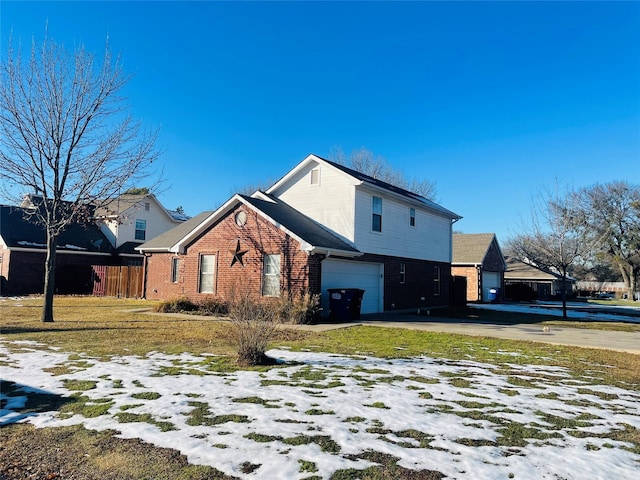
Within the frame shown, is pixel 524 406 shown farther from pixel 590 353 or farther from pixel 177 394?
pixel 590 353

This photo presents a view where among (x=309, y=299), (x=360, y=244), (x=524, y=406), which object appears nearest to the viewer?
(x=524, y=406)

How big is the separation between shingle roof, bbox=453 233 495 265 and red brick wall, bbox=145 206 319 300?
19.8 metres

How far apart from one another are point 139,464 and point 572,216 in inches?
951

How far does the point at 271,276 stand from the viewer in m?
16.8

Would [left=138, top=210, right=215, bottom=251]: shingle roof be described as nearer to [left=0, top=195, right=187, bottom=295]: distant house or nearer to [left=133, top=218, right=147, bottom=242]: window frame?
[left=0, top=195, right=187, bottom=295]: distant house

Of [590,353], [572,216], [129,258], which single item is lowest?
[590,353]

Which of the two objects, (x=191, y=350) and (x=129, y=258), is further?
(x=129, y=258)

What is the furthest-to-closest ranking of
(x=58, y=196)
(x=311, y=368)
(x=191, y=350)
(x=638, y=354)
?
(x=58, y=196) < (x=638, y=354) < (x=191, y=350) < (x=311, y=368)

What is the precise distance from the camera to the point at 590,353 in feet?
33.5

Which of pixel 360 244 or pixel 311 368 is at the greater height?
pixel 360 244

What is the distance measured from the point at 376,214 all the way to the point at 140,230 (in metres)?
21.6

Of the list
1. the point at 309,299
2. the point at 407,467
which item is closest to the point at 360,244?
the point at 309,299

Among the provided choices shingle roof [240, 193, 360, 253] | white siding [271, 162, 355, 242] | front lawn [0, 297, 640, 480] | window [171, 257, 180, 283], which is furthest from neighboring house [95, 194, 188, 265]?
front lawn [0, 297, 640, 480]

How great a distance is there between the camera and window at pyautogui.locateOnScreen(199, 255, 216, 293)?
18.8m
